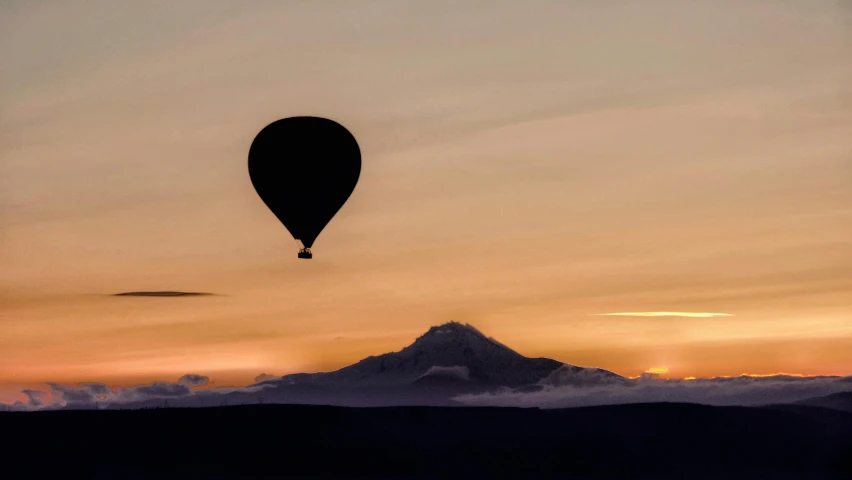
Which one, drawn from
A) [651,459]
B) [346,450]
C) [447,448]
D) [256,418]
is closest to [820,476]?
[651,459]

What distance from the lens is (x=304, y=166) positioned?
82500mm

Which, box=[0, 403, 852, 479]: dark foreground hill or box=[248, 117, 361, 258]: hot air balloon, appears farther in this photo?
box=[0, 403, 852, 479]: dark foreground hill

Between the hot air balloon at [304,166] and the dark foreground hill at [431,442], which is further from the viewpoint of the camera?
the dark foreground hill at [431,442]

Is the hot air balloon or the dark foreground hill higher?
the hot air balloon

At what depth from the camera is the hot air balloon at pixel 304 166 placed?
82.3 m

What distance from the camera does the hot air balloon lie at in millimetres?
82312

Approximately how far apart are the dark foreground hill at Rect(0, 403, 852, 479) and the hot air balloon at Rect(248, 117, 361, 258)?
1531 inches

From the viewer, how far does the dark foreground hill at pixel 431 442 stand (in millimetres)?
117562

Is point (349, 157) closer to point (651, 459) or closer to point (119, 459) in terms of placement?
point (119, 459)

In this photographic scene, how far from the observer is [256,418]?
13950cm

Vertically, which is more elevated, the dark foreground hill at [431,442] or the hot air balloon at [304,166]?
the hot air balloon at [304,166]

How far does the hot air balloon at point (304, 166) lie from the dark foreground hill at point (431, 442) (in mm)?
38881

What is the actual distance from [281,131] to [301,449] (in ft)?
178

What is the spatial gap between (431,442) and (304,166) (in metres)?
70.3
